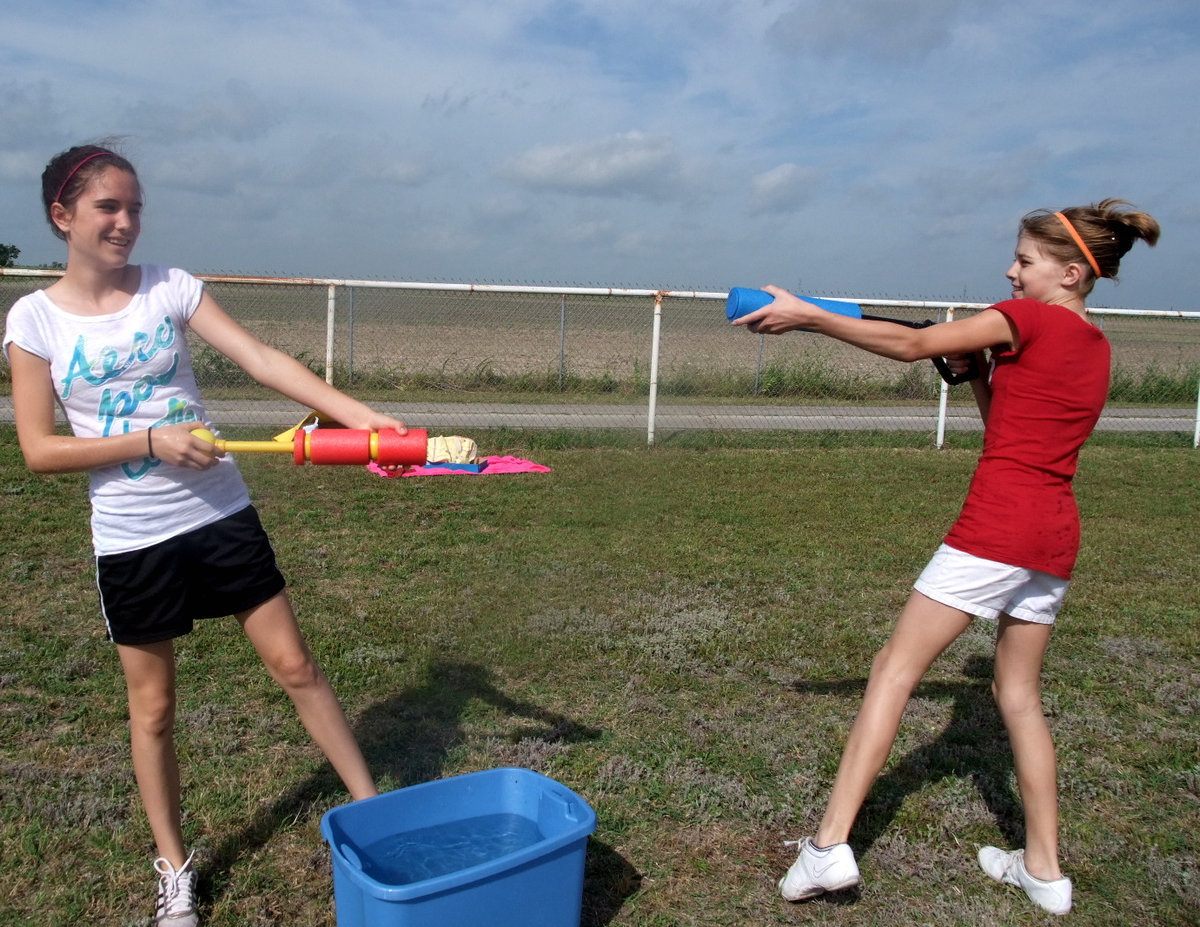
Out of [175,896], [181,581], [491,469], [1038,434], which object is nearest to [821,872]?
[1038,434]

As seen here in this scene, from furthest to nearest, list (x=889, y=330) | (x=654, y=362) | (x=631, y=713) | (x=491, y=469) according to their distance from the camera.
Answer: (x=654, y=362)
(x=491, y=469)
(x=631, y=713)
(x=889, y=330)

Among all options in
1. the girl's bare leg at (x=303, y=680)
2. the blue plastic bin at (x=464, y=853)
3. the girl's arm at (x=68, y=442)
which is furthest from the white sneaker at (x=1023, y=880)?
the girl's arm at (x=68, y=442)

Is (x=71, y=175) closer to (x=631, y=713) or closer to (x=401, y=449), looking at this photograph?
(x=401, y=449)

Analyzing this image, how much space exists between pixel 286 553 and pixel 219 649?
63.9 inches

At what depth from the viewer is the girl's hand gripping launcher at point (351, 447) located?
7.34 feet

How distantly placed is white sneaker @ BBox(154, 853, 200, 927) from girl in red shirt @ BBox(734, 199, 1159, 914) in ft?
4.85

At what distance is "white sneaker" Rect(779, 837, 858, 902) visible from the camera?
2547mm

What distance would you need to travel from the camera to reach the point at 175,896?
2.47m

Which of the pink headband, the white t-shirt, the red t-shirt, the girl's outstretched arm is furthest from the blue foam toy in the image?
the pink headband

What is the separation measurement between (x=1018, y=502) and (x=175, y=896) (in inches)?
88.8

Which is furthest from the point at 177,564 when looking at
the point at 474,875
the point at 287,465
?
the point at 287,465

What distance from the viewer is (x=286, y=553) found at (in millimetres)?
5789

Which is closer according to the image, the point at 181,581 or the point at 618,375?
the point at 181,581

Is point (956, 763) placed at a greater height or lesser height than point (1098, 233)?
lesser
